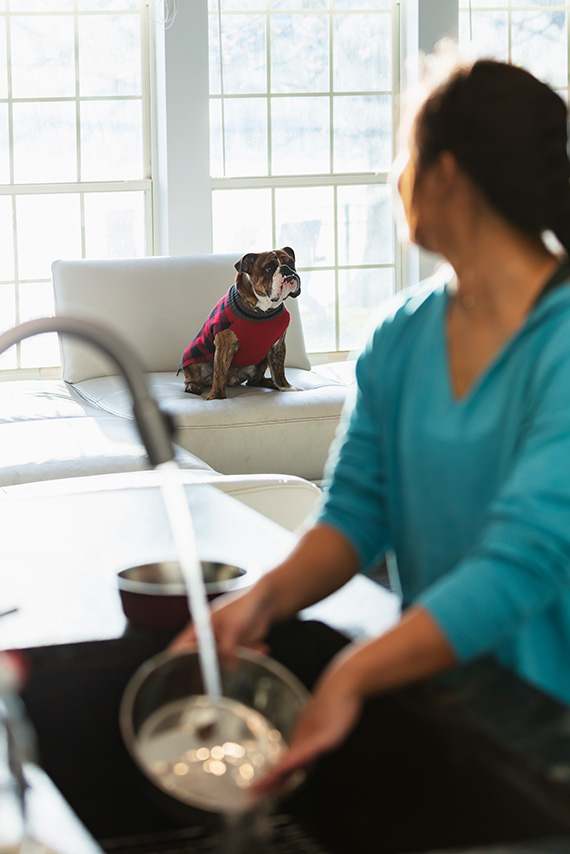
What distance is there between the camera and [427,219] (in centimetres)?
104

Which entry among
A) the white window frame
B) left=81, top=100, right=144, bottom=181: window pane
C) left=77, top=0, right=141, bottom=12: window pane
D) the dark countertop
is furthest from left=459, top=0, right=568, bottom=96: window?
the dark countertop

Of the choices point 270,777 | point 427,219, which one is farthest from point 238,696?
point 427,219

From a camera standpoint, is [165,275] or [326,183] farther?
[326,183]

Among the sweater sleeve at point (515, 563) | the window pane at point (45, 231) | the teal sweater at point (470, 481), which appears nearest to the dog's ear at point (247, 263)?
the window pane at point (45, 231)

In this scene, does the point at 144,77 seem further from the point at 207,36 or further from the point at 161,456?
the point at 161,456

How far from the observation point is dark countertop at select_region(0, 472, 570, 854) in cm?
71

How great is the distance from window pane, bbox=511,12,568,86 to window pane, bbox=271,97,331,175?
132 cm

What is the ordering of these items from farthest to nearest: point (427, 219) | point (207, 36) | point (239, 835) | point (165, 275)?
point (207, 36)
point (165, 275)
point (427, 219)
point (239, 835)

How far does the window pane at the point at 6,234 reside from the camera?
5.50 m

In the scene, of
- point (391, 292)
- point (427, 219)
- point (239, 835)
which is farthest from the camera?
point (391, 292)

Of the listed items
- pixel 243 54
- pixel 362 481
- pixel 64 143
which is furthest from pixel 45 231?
pixel 362 481

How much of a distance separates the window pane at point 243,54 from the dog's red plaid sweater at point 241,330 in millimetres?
2007

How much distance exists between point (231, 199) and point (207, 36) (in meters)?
0.90

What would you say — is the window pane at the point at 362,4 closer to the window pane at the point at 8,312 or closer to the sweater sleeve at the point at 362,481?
the window pane at the point at 8,312
